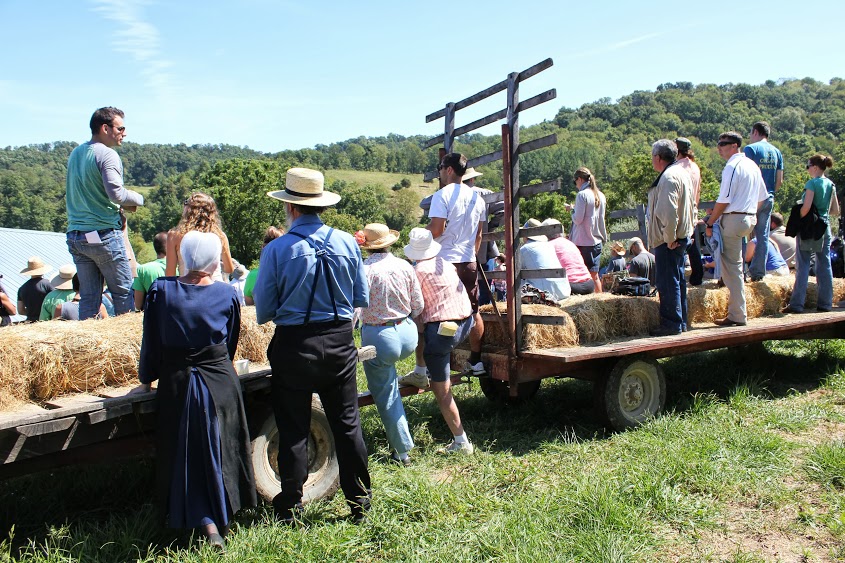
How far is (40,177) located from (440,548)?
116m

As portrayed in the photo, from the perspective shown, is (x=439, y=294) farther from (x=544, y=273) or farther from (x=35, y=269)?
(x=35, y=269)

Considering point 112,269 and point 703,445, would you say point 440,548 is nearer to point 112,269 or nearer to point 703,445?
point 703,445

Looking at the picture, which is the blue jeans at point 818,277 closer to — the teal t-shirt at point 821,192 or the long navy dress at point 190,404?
the teal t-shirt at point 821,192

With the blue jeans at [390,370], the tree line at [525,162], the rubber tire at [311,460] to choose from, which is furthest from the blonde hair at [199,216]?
the tree line at [525,162]

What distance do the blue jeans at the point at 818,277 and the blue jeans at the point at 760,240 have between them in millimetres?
383

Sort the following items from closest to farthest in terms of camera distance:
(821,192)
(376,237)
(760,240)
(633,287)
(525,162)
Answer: (376,237) → (633,287) → (821,192) → (760,240) → (525,162)

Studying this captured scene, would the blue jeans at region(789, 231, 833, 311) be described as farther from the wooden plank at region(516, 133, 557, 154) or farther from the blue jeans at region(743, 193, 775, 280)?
the wooden plank at region(516, 133, 557, 154)

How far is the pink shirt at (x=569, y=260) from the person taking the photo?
8117 millimetres

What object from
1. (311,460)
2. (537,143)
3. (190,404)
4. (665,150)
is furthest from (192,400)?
(665,150)

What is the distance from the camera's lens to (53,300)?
7703 millimetres

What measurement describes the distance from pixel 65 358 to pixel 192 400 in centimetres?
101

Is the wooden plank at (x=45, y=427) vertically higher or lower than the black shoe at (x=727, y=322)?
higher

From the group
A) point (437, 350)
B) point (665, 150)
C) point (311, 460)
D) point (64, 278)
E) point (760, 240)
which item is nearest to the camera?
point (311, 460)

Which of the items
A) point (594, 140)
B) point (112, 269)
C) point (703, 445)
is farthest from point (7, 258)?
point (594, 140)
